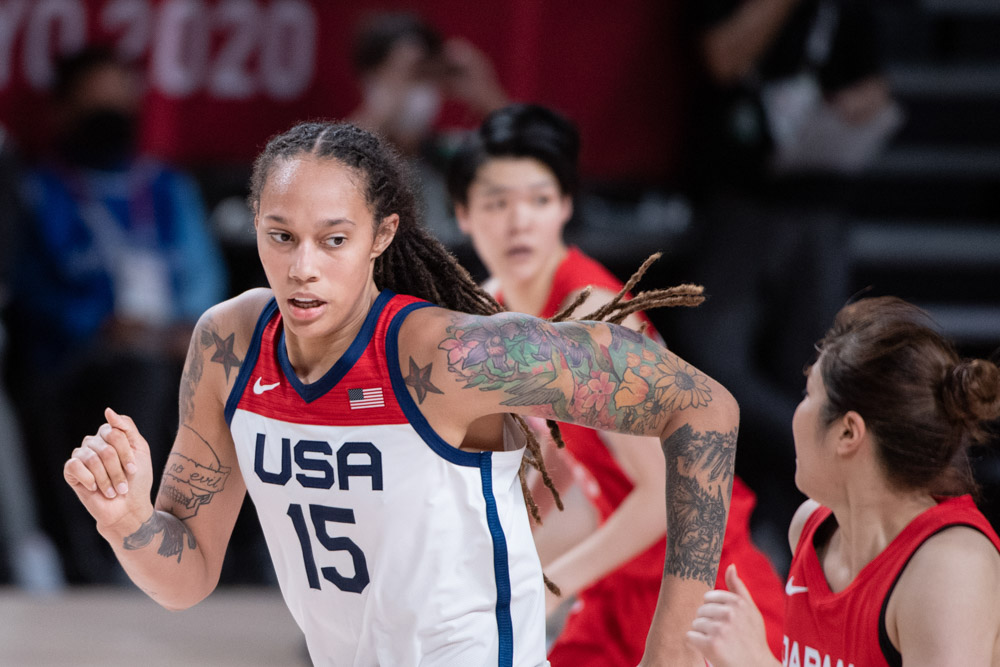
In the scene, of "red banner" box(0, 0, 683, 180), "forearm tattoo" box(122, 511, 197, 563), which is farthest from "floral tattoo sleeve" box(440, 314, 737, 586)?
"red banner" box(0, 0, 683, 180)

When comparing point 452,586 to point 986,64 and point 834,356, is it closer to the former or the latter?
point 834,356

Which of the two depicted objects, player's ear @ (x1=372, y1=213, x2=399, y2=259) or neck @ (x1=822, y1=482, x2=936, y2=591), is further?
neck @ (x1=822, y1=482, x2=936, y2=591)

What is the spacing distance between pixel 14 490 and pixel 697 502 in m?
3.65

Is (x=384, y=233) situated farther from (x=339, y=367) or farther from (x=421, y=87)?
(x=421, y=87)

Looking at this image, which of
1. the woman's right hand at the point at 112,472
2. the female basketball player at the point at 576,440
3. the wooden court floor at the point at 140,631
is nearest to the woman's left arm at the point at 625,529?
the female basketball player at the point at 576,440

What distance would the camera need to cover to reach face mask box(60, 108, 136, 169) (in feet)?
15.9

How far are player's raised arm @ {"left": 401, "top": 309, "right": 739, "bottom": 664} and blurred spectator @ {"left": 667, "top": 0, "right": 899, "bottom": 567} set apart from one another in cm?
276

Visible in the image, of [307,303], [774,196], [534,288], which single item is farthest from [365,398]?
[774,196]

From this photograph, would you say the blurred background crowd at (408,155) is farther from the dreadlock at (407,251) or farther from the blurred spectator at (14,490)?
the dreadlock at (407,251)

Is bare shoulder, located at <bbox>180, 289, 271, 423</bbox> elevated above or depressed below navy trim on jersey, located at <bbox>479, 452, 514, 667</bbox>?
above

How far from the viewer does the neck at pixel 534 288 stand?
289 centimetres

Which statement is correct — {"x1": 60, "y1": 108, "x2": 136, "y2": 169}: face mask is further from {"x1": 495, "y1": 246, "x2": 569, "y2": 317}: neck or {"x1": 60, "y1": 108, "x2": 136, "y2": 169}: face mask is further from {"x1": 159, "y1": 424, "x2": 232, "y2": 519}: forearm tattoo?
{"x1": 159, "y1": 424, "x2": 232, "y2": 519}: forearm tattoo

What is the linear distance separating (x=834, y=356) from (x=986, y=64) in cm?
387

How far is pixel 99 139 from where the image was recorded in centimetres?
488
